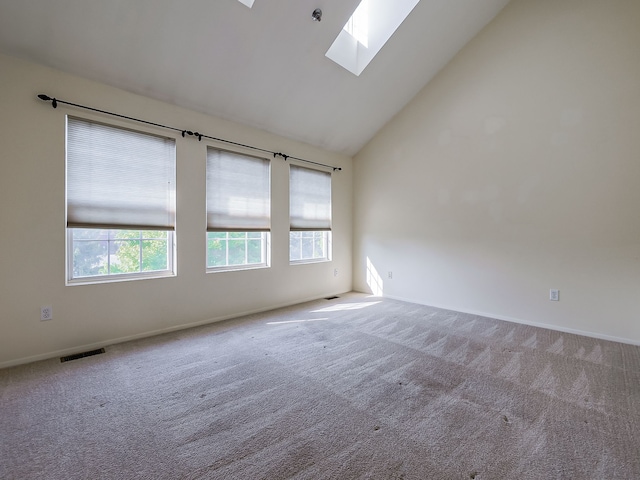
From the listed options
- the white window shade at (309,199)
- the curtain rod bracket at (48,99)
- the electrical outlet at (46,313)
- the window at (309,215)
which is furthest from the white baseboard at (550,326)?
the curtain rod bracket at (48,99)

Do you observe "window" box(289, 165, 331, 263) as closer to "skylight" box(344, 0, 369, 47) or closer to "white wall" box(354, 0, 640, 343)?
"white wall" box(354, 0, 640, 343)

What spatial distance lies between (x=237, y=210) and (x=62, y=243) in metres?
1.77

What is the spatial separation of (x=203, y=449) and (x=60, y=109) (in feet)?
9.97

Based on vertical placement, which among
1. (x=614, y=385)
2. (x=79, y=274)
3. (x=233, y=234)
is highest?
(x=233, y=234)

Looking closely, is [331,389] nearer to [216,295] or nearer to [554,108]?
[216,295]

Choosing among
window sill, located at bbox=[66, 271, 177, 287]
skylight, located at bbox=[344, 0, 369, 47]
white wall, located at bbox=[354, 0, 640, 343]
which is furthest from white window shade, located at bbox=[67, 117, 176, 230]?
white wall, located at bbox=[354, 0, 640, 343]

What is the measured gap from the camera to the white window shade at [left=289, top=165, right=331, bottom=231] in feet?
14.7

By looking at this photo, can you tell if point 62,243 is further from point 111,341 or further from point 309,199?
point 309,199

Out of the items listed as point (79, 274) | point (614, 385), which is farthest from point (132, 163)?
point (614, 385)

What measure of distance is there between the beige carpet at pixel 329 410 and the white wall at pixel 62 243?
0.29 metres

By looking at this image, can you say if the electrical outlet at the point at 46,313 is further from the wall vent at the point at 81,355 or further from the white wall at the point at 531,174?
the white wall at the point at 531,174

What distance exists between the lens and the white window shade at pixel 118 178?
8.89ft

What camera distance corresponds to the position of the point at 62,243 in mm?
2643

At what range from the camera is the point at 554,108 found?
3.33 metres
